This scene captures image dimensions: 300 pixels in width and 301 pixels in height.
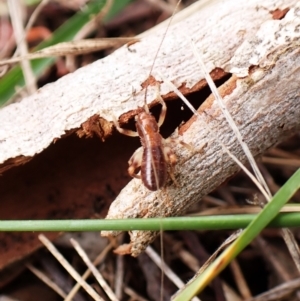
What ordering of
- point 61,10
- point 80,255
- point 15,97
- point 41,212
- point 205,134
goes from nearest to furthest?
point 205,134 → point 41,212 → point 80,255 → point 15,97 → point 61,10

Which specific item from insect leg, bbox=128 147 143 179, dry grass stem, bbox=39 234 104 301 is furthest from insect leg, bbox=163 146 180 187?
dry grass stem, bbox=39 234 104 301

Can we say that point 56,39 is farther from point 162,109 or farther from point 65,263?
point 65,263

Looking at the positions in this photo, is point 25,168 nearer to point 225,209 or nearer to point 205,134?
point 205,134

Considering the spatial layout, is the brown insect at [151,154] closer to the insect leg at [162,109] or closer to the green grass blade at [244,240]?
the insect leg at [162,109]

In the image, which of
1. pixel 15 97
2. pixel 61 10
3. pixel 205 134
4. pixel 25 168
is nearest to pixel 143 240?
pixel 205 134

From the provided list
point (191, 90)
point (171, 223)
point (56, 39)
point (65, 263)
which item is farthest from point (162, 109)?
point (56, 39)

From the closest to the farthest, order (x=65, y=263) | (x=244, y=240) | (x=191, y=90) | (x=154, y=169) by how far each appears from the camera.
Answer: (x=244, y=240) < (x=154, y=169) < (x=191, y=90) < (x=65, y=263)
